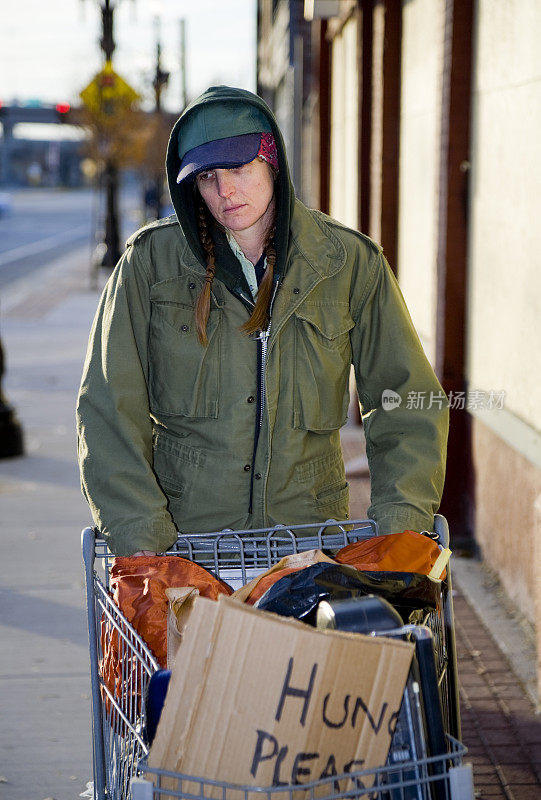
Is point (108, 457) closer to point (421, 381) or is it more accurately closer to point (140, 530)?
point (140, 530)

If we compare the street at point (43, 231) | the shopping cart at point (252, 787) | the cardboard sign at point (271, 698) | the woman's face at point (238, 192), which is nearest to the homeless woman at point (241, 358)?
the woman's face at point (238, 192)

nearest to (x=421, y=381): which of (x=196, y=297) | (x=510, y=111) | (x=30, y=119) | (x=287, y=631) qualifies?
(x=196, y=297)

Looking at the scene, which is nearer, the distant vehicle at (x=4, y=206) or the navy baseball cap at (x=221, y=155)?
the navy baseball cap at (x=221, y=155)

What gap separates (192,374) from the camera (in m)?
3.05

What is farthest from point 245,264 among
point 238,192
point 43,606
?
point 43,606

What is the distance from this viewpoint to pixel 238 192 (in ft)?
9.68

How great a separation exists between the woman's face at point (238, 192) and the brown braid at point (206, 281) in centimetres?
11

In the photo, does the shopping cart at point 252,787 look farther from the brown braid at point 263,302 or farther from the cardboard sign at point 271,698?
the brown braid at point 263,302

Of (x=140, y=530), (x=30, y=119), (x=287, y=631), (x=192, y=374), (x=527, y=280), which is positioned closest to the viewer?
(x=287, y=631)

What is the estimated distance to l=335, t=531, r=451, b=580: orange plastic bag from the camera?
254cm

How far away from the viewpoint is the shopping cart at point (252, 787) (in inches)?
75.7

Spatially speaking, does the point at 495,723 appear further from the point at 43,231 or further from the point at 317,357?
the point at 43,231

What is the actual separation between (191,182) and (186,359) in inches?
20.5

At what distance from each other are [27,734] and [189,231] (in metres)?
2.28
